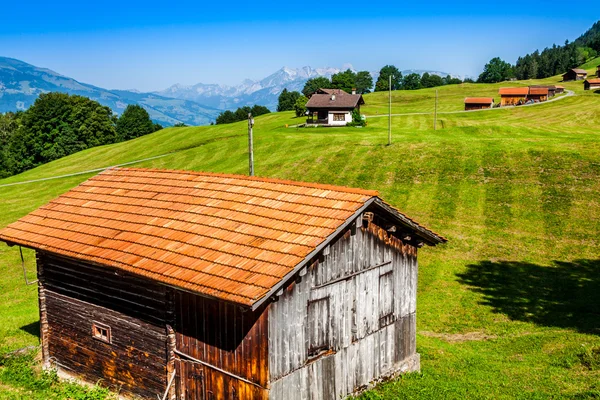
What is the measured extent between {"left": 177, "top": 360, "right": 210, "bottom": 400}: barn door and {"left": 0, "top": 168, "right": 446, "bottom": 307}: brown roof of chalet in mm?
2596

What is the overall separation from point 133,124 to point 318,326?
332 feet

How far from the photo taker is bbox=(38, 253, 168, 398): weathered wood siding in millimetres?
13000

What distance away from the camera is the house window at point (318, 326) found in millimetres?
11922

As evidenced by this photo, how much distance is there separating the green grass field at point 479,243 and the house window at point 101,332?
2.25 metres

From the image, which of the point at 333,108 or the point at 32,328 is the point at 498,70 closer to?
Result: the point at 333,108

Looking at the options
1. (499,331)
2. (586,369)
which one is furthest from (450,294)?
(586,369)

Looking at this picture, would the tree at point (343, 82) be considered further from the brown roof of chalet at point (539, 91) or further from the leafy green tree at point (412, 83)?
the brown roof of chalet at point (539, 91)

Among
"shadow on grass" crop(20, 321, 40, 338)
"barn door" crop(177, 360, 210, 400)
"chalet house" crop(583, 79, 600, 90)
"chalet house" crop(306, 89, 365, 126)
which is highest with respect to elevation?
"chalet house" crop(583, 79, 600, 90)

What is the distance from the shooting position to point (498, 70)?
6491 inches

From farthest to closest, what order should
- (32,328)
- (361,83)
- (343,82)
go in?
(361,83) < (343,82) < (32,328)

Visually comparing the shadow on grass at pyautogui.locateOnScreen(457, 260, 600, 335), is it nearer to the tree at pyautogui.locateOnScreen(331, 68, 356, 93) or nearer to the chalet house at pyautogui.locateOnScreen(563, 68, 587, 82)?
the tree at pyautogui.locateOnScreen(331, 68, 356, 93)

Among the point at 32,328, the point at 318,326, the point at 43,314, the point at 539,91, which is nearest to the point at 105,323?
the point at 43,314

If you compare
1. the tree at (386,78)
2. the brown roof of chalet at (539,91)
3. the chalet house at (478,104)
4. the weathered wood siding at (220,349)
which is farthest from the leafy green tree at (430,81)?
the weathered wood siding at (220,349)

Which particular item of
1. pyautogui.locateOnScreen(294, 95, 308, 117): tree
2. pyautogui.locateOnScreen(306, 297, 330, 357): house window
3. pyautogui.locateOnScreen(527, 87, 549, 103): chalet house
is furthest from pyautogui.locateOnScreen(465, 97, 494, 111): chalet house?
pyautogui.locateOnScreen(306, 297, 330, 357): house window
